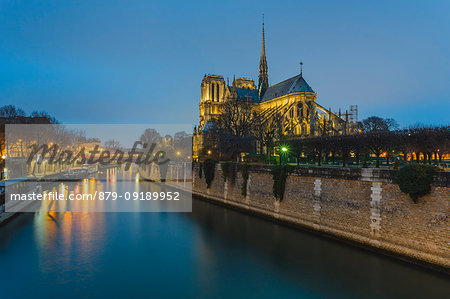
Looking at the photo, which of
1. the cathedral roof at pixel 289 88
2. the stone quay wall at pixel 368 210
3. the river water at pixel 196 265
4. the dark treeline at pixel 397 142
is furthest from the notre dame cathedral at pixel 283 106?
the river water at pixel 196 265

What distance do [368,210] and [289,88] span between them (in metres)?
43.2

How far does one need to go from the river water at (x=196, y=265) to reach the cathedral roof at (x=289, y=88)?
122ft

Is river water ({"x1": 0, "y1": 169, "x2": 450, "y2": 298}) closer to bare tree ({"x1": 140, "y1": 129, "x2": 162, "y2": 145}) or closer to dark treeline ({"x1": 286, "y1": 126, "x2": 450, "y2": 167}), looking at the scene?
dark treeline ({"x1": 286, "y1": 126, "x2": 450, "y2": 167})

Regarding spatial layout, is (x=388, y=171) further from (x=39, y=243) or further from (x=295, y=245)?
(x=39, y=243)

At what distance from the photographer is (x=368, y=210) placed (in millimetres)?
12852

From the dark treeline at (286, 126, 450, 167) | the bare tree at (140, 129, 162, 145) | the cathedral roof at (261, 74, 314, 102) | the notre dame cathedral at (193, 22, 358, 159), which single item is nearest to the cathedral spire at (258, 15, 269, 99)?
the notre dame cathedral at (193, 22, 358, 159)

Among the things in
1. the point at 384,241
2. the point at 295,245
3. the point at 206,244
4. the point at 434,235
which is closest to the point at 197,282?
the point at 206,244

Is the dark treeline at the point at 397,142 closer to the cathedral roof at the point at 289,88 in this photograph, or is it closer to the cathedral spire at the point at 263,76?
the cathedral roof at the point at 289,88

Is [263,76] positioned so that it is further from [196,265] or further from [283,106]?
[196,265]

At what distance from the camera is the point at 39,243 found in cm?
1473

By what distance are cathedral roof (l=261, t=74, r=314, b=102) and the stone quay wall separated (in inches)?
1371

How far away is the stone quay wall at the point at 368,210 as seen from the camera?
10727mm

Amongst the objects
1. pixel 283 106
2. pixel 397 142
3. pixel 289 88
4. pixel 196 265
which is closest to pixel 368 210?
pixel 397 142

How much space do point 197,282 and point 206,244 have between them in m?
4.03
